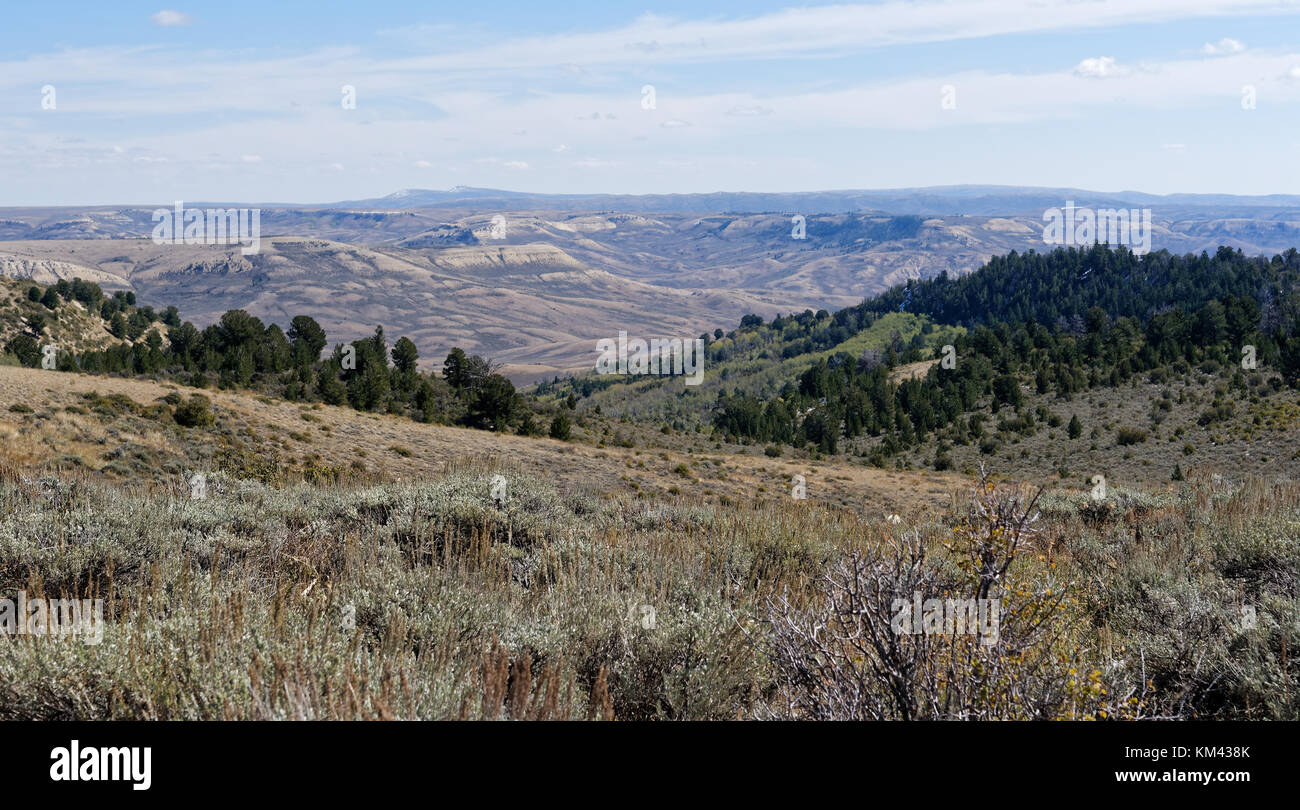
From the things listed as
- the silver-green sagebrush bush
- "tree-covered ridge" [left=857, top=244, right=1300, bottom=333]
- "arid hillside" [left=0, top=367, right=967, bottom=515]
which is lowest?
"arid hillside" [left=0, top=367, right=967, bottom=515]

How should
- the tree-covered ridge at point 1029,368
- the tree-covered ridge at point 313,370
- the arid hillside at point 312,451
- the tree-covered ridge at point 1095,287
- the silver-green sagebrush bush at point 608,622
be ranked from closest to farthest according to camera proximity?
1. the silver-green sagebrush bush at point 608,622
2. the arid hillside at point 312,451
3. the tree-covered ridge at point 313,370
4. the tree-covered ridge at point 1029,368
5. the tree-covered ridge at point 1095,287

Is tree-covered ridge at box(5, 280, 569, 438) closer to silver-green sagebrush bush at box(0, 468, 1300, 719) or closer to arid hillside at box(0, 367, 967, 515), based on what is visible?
arid hillside at box(0, 367, 967, 515)

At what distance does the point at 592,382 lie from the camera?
145500mm

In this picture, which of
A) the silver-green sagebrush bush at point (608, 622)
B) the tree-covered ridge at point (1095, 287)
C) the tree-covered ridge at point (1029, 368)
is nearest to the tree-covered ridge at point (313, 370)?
the tree-covered ridge at point (1029, 368)

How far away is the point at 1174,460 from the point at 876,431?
2532 centimetres

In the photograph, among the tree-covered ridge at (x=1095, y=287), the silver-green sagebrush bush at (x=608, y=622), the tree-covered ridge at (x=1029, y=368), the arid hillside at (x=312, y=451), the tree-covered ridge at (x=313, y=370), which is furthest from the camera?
the tree-covered ridge at (x=1095, y=287)

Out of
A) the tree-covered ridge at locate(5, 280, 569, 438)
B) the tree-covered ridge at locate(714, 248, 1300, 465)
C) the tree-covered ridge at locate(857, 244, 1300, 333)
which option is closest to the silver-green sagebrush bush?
the tree-covered ridge at locate(5, 280, 569, 438)

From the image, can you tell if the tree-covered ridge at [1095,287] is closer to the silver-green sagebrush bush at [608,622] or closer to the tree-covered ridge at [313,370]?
the tree-covered ridge at [313,370]

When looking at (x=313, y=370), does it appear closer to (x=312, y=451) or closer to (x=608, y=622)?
(x=312, y=451)

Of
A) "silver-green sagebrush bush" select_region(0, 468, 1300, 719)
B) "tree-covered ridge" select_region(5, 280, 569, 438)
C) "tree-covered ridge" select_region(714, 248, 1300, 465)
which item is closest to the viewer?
"silver-green sagebrush bush" select_region(0, 468, 1300, 719)

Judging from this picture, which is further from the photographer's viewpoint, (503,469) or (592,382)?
(592,382)

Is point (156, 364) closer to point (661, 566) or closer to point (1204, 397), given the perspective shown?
point (661, 566)

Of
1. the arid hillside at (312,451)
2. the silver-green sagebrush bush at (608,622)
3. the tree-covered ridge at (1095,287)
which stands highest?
the tree-covered ridge at (1095,287)
